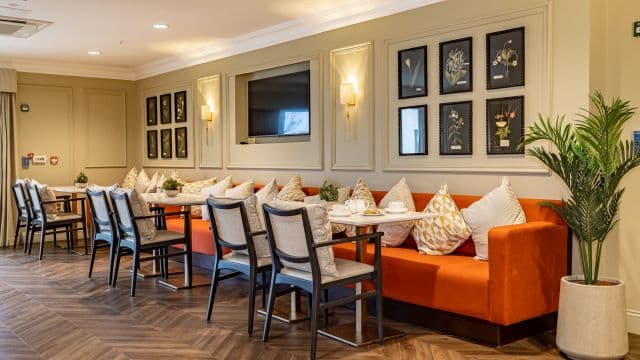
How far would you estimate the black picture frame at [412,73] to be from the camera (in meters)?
5.18

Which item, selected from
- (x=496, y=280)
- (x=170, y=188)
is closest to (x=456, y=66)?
(x=496, y=280)

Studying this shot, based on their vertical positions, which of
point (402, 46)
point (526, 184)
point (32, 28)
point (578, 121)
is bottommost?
point (526, 184)

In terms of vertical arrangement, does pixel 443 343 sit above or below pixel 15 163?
below

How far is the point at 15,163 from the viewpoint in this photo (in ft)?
27.7

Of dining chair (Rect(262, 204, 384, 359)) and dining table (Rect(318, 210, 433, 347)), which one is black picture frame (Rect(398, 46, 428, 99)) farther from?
dining chair (Rect(262, 204, 384, 359))

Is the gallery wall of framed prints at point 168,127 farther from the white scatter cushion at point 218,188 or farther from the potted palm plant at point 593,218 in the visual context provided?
the potted palm plant at point 593,218

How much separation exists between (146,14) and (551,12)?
12.5 ft

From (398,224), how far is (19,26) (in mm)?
4426

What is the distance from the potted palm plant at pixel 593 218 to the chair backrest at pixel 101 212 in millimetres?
3889

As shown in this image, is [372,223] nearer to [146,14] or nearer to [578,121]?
[578,121]

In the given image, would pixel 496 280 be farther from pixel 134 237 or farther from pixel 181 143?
pixel 181 143

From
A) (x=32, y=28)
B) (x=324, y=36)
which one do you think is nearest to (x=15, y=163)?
(x=32, y=28)

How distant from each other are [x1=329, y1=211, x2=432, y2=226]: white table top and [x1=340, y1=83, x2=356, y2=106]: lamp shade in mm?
1800

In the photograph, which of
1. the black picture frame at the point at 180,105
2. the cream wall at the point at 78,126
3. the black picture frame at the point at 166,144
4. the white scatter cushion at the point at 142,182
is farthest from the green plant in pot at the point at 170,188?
the cream wall at the point at 78,126
